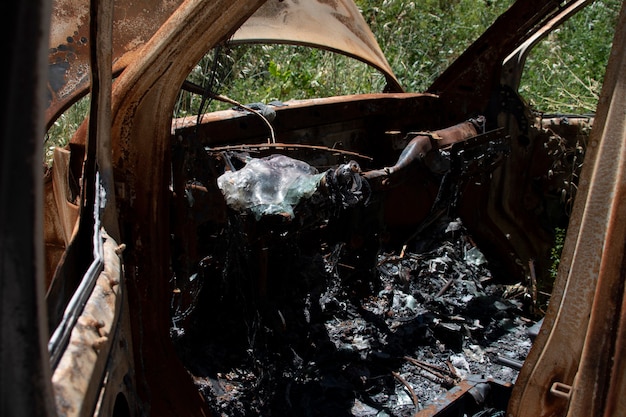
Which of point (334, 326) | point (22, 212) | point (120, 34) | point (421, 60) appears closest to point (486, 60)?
point (334, 326)

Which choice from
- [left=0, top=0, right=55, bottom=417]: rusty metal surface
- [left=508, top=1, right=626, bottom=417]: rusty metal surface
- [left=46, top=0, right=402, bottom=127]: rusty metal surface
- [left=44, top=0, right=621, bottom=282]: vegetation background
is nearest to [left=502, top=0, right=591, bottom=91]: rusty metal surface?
[left=46, top=0, right=402, bottom=127]: rusty metal surface

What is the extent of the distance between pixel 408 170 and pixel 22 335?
2979 millimetres

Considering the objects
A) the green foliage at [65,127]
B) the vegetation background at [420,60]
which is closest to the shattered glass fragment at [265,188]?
the green foliage at [65,127]

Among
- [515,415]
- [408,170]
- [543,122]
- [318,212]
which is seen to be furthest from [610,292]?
A: [543,122]

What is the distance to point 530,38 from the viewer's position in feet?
16.8

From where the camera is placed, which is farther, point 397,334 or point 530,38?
point 530,38

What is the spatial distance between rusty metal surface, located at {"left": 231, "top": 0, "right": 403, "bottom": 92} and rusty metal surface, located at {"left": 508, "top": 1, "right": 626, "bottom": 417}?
2.87m

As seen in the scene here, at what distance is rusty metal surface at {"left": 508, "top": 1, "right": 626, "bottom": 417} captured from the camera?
1.83 metres

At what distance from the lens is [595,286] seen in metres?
1.87

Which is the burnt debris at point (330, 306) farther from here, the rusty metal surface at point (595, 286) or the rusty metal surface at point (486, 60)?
the rusty metal surface at point (595, 286)

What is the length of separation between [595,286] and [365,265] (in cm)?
248

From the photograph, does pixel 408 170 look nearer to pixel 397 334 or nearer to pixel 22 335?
pixel 397 334

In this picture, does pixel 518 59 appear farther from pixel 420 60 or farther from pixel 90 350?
pixel 90 350

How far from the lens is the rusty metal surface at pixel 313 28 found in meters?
4.61
